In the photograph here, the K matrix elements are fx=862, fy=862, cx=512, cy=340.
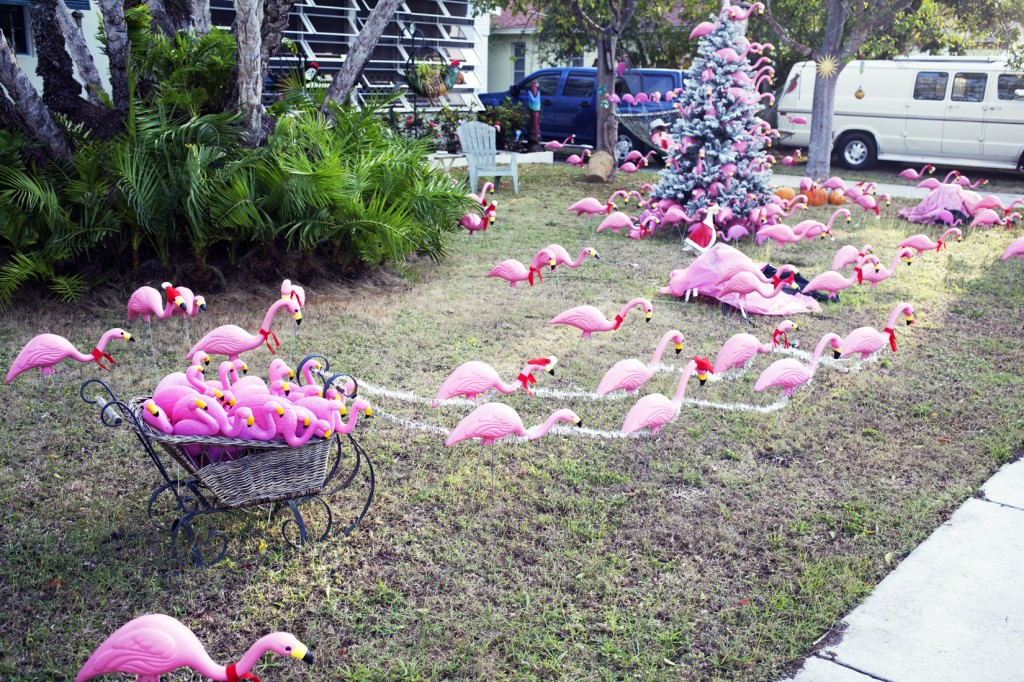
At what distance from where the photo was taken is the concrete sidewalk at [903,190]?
42.1 ft

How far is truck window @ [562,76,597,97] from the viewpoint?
16203 mm

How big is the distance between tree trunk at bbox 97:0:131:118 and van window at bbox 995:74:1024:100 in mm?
13148

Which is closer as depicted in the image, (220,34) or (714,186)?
(220,34)

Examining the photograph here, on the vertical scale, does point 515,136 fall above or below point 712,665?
above

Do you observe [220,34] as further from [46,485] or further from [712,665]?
[712,665]

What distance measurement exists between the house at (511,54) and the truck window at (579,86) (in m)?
6.35

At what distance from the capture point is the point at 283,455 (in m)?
3.45

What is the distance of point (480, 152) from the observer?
12000 mm

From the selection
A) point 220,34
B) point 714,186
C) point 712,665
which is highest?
point 220,34

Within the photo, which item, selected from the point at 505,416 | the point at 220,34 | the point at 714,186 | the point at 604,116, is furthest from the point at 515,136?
the point at 505,416

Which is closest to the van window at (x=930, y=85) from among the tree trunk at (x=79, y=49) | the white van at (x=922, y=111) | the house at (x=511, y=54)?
the white van at (x=922, y=111)

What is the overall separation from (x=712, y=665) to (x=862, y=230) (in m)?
8.47

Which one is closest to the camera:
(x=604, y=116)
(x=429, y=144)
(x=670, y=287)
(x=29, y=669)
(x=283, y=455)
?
(x=29, y=669)

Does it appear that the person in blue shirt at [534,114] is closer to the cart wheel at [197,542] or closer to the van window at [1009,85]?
the van window at [1009,85]
